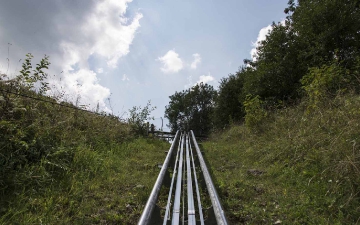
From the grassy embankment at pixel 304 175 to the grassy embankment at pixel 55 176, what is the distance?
61.1 inches

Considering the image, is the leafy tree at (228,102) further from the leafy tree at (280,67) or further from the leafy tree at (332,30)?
the leafy tree at (332,30)

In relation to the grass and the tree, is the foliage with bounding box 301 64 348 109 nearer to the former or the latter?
the grass

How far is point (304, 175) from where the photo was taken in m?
4.39

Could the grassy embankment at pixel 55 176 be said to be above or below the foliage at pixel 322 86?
below

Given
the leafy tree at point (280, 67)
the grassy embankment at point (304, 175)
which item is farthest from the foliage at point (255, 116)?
the grassy embankment at point (304, 175)

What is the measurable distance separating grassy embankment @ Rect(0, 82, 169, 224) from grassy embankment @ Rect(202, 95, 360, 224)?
5.09ft

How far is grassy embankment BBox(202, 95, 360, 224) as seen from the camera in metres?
3.23

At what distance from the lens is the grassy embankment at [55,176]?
3.26 metres

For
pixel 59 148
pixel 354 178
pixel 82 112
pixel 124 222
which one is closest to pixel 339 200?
pixel 354 178

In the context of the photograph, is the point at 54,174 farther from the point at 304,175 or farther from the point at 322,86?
the point at 322,86

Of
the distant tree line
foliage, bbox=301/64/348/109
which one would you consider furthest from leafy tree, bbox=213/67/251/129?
foliage, bbox=301/64/348/109

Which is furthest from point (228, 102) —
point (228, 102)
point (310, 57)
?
point (310, 57)

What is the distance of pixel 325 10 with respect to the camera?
977 cm

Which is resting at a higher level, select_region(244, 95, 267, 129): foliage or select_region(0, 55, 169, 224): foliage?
select_region(244, 95, 267, 129): foliage
